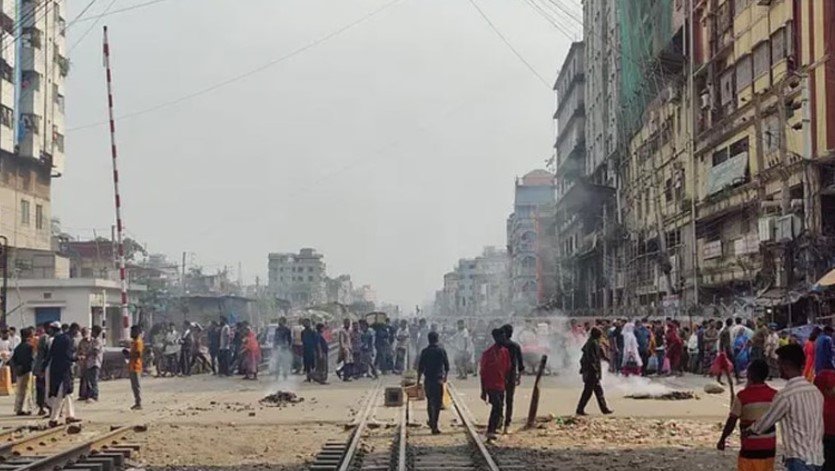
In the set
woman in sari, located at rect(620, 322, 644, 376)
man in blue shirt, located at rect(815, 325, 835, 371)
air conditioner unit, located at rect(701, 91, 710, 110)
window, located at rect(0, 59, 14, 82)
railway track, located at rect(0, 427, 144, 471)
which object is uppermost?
window, located at rect(0, 59, 14, 82)

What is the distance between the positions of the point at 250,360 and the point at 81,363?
10064 mm

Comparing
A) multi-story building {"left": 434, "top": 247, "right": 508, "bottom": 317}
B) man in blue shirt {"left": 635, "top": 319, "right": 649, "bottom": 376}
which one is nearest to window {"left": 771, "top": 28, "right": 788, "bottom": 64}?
man in blue shirt {"left": 635, "top": 319, "right": 649, "bottom": 376}

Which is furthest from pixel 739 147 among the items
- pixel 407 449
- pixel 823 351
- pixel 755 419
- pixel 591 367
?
pixel 755 419

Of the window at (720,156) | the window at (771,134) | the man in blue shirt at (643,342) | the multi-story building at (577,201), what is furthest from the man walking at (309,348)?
the multi-story building at (577,201)

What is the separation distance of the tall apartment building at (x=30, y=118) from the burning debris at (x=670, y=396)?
36.9 m

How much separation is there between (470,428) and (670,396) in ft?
24.7

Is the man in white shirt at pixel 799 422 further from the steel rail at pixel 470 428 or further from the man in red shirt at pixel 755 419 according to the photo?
the steel rail at pixel 470 428

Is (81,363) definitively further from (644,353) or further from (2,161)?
(2,161)

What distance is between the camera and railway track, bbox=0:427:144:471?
1284 cm

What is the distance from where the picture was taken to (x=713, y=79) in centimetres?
4269

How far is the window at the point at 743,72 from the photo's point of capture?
37.8m

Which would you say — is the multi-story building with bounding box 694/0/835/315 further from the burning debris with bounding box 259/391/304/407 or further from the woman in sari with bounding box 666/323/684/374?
the burning debris with bounding box 259/391/304/407

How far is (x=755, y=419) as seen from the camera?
7.97 metres

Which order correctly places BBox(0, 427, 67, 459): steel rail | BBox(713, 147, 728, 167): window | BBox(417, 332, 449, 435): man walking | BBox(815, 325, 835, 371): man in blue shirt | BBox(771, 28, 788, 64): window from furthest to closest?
BBox(713, 147, 728, 167): window < BBox(771, 28, 788, 64): window < BBox(815, 325, 835, 371): man in blue shirt < BBox(417, 332, 449, 435): man walking < BBox(0, 427, 67, 459): steel rail
